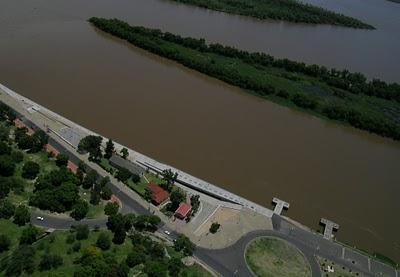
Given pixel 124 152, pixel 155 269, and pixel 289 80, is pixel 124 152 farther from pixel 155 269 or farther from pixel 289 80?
pixel 289 80

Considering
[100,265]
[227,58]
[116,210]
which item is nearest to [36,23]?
[227,58]

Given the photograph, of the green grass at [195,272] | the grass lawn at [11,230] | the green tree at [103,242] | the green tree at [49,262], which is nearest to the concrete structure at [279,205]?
the green grass at [195,272]

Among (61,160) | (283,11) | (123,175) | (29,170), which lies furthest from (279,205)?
(283,11)

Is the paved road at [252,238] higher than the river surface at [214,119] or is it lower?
lower

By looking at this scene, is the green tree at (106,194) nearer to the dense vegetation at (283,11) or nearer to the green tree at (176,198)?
the green tree at (176,198)

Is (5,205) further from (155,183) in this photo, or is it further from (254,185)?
(254,185)

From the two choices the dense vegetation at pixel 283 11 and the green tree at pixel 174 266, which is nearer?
the green tree at pixel 174 266

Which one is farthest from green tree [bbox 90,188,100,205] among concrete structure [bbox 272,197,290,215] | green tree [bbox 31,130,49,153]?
concrete structure [bbox 272,197,290,215]
